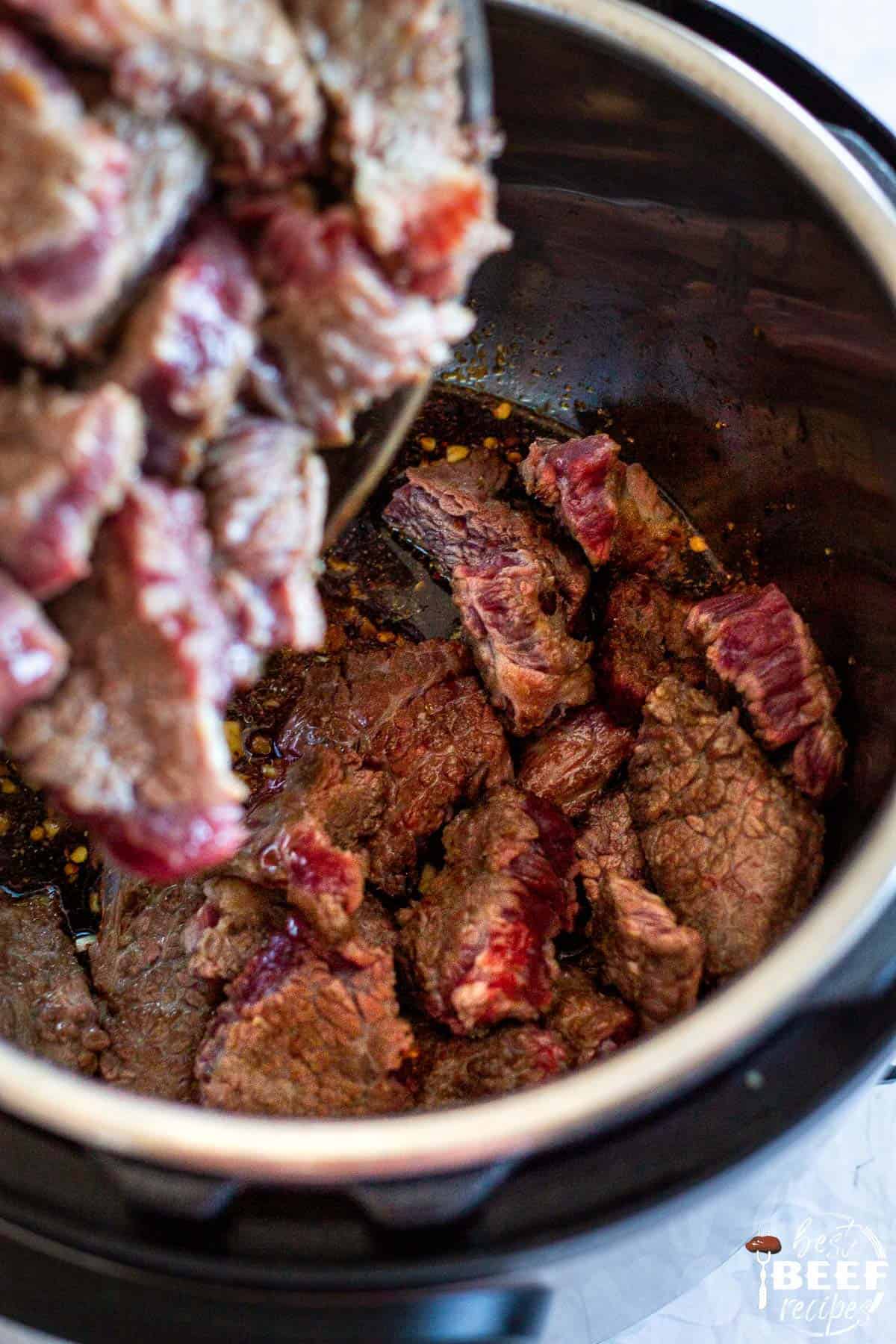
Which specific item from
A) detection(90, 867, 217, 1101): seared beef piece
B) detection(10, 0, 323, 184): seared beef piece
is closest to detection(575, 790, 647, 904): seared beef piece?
detection(90, 867, 217, 1101): seared beef piece

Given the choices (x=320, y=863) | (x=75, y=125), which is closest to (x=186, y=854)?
(x=320, y=863)

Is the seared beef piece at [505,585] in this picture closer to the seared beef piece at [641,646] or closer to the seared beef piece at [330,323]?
the seared beef piece at [641,646]

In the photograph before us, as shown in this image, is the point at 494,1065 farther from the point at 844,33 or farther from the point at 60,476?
the point at 844,33

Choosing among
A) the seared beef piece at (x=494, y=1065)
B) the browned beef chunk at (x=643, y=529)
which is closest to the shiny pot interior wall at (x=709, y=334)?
the browned beef chunk at (x=643, y=529)

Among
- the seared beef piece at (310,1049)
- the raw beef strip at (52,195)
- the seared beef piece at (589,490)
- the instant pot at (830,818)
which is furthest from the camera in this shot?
the seared beef piece at (589,490)

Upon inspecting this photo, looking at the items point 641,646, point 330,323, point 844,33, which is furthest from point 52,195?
point 844,33
